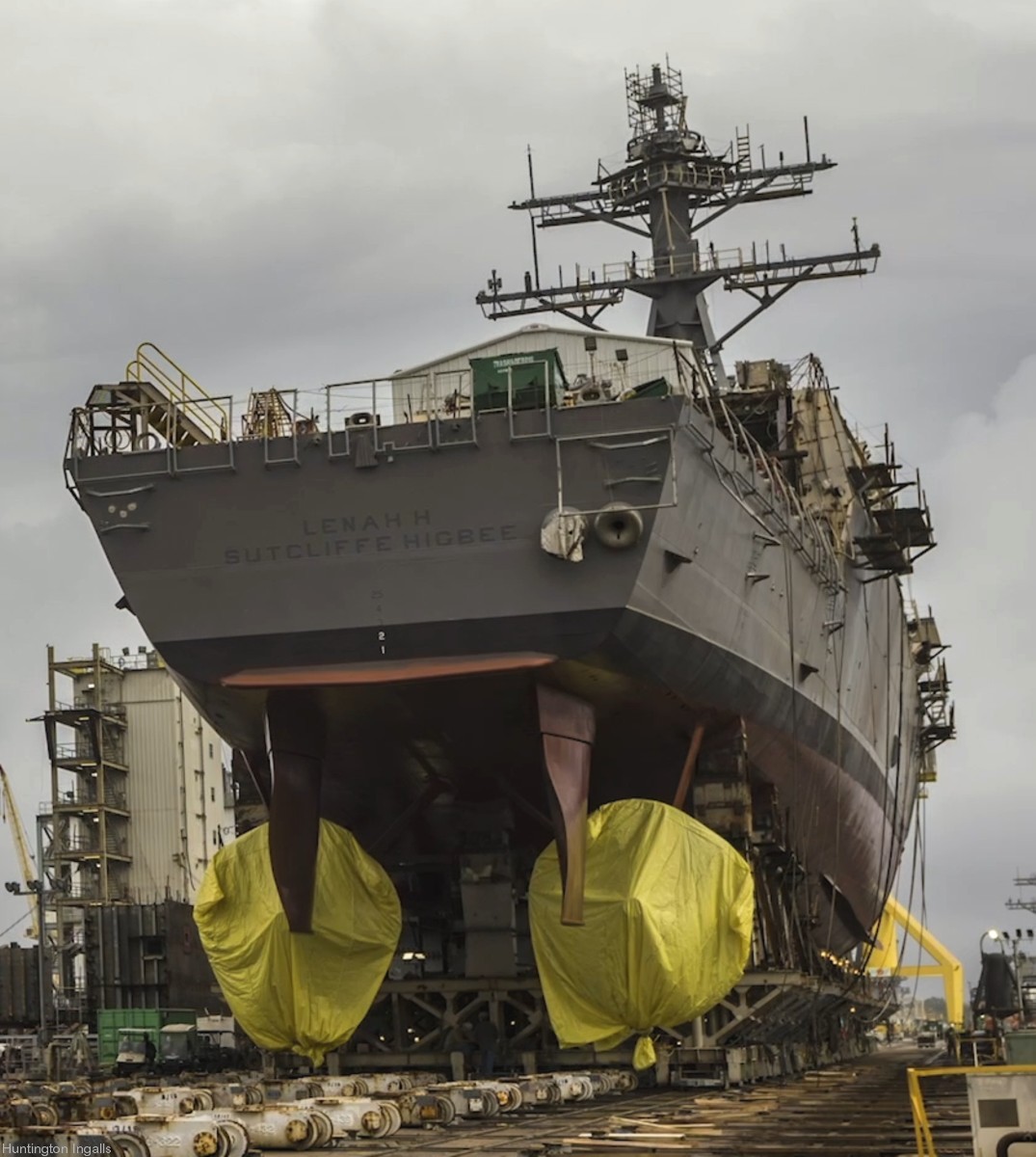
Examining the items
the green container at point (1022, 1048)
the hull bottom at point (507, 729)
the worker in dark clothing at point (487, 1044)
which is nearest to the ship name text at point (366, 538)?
the hull bottom at point (507, 729)

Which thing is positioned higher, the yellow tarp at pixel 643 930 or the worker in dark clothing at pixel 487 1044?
the yellow tarp at pixel 643 930

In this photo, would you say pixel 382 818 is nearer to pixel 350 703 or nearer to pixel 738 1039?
pixel 350 703

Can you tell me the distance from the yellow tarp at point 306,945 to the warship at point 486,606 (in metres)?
0.61

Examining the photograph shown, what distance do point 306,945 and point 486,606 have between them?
5.48 meters

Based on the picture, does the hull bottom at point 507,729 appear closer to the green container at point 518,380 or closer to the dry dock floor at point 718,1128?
the green container at point 518,380

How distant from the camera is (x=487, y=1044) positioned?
24734mm

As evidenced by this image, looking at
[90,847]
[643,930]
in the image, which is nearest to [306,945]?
[643,930]

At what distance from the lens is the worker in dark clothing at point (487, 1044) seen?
79.9 ft

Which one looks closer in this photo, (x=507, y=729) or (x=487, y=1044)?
(x=507, y=729)

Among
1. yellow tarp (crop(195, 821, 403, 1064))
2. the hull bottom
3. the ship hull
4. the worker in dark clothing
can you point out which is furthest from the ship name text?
the worker in dark clothing

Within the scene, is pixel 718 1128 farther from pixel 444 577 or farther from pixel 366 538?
pixel 366 538

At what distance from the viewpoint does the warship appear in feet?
72.5

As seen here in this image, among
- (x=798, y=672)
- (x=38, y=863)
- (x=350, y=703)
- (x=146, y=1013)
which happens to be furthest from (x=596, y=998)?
(x=38, y=863)

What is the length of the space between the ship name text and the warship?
0.03 m
